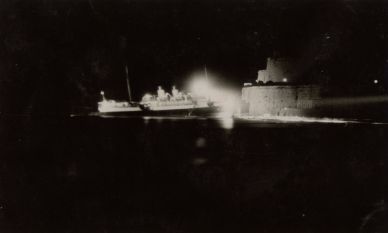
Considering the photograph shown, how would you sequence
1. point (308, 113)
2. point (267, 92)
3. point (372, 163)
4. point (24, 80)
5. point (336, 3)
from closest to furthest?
point (372, 163) → point (336, 3) → point (308, 113) → point (267, 92) → point (24, 80)

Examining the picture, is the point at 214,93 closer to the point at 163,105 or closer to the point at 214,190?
the point at 163,105

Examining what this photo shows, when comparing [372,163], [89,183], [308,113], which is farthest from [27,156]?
[308,113]

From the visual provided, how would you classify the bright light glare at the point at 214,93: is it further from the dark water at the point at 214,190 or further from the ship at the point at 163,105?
the dark water at the point at 214,190

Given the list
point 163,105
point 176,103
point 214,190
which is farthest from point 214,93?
point 214,190

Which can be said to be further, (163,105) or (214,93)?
(163,105)

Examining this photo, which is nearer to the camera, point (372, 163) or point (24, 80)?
point (372, 163)

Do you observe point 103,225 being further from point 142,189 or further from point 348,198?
point 348,198

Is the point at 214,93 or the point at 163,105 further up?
the point at 214,93

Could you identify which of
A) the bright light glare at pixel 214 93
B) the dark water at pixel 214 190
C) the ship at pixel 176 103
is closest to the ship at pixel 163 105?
the ship at pixel 176 103

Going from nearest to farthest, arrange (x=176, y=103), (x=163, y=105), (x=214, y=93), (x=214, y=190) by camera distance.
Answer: (x=214, y=190) < (x=214, y=93) < (x=176, y=103) < (x=163, y=105)
